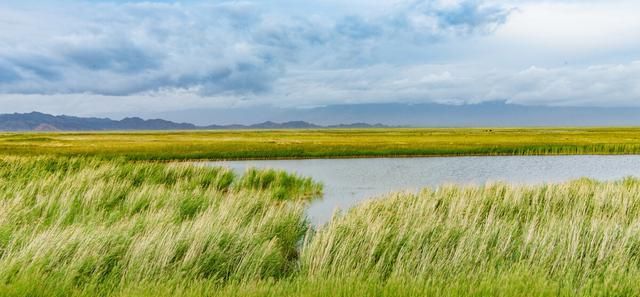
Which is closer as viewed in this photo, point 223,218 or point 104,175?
point 223,218

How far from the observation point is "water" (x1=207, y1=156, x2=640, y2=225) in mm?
26161

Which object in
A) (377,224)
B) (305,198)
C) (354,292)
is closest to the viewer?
(354,292)

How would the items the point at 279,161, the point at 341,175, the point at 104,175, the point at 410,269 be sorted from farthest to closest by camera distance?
the point at 279,161, the point at 341,175, the point at 104,175, the point at 410,269

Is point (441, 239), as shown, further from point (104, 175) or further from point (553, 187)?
point (104, 175)

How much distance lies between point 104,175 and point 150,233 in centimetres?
1291

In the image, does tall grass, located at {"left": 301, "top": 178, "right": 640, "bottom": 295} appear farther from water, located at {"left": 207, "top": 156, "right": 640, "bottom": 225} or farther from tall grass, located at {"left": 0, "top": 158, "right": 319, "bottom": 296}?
water, located at {"left": 207, "top": 156, "right": 640, "bottom": 225}

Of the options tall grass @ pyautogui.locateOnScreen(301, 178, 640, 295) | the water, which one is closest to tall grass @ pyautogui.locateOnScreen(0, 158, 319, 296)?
tall grass @ pyautogui.locateOnScreen(301, 178, 640, 295)

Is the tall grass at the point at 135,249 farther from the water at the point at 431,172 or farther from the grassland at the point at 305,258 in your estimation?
the water at the point at 431,172

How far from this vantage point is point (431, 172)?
35.1 meters

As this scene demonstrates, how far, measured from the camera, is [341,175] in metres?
33.7

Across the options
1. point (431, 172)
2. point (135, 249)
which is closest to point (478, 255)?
point (135, 249)

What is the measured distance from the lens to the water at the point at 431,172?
26.2 meters

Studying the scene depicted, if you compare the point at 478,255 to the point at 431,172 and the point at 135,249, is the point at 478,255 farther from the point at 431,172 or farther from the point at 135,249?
the point at 431,172

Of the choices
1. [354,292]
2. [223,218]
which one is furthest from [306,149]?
[354,292]
